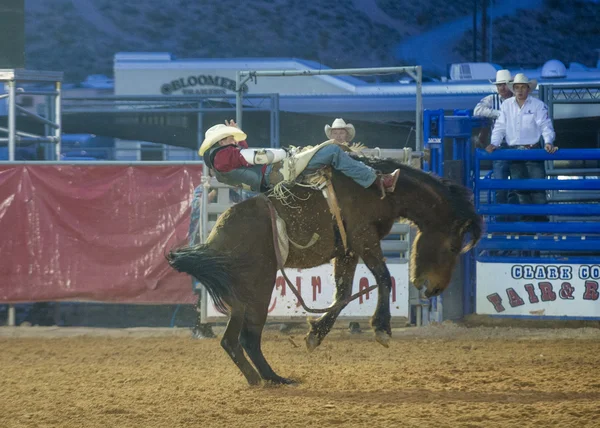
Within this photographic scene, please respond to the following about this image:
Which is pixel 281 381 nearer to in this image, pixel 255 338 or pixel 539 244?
pixel 255 338

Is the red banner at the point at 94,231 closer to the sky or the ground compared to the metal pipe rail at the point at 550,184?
closer to the ground

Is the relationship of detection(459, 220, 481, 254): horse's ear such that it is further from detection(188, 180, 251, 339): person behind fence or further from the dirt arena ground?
detection(188, 180, 251, 339): person behind fence

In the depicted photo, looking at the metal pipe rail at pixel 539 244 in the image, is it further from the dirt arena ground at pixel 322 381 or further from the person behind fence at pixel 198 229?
the person behind fence at pixel 198 229

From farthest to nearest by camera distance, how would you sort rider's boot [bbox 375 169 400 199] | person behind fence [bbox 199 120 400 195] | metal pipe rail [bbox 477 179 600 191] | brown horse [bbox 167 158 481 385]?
metal pipe rail [bbox 477 179 600 191], rider's boot [bbox 375 169 400 199], person behind fence [bbox 199 120 400 195], brown horse [bbox 167 158 481 385]

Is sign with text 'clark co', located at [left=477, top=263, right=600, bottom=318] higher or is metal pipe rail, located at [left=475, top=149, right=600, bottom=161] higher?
metal pipe rail, located at [left=475, top=149, right=600, bottom=161]

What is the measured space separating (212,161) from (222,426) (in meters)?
2.11

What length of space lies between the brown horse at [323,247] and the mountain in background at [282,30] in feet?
116

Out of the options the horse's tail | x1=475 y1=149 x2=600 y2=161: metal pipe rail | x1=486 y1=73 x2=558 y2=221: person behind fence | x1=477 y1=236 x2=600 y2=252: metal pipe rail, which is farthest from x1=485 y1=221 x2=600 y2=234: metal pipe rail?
the horse's tail

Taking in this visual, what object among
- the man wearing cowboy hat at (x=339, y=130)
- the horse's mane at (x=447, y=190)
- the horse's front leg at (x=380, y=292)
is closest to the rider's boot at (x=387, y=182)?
the horse's mane at (x=447, y=190)

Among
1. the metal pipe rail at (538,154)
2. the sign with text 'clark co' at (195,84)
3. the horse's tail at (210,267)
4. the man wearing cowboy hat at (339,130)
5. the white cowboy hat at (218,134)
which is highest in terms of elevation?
the sign with text 'clark co' at (195,84)

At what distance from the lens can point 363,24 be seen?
45.8m

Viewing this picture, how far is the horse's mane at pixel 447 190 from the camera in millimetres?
7070

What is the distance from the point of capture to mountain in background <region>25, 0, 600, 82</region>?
141 ft

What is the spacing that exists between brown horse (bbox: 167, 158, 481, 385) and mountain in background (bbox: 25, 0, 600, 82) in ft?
116
